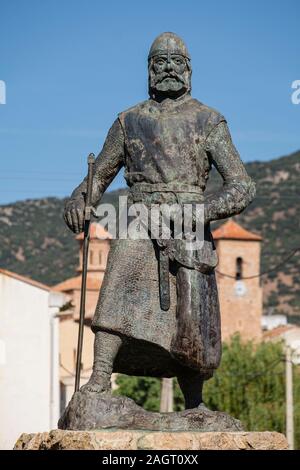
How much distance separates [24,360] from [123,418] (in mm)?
27816

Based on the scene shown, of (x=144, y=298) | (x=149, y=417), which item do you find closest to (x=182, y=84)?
(x=144, y=298)

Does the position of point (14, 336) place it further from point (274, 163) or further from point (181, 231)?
point (274, 163)

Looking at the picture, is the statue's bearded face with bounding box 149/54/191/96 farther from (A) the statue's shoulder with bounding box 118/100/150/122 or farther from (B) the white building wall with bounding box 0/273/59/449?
(B) the white building wall with bounding box 0/273/59/449

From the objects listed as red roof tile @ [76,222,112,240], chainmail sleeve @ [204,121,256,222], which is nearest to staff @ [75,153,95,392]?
red roof tile @ [76,222,112,240]

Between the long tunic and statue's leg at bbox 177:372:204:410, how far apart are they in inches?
3.9

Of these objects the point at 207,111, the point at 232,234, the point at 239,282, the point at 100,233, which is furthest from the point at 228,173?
the point at 232,234

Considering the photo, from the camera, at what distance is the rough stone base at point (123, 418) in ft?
38.2

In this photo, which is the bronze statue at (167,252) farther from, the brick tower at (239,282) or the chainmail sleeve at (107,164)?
the brick tower at (239,282)

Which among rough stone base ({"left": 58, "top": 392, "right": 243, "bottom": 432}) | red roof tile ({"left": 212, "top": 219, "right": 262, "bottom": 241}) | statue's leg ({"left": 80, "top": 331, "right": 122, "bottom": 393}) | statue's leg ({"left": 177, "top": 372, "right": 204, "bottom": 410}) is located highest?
red roof tile ({"left": 212, "top": 219, "right": 262, "bottom": 241})

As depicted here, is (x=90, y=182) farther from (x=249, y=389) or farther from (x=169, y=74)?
(x=249, y=389)

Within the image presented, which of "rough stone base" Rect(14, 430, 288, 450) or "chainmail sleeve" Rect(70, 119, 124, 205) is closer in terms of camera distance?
"rough stone base" Rect(14, 430, 288, 450)

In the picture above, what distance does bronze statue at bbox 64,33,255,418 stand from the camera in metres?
12.0

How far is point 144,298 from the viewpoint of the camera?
12062 millimetres

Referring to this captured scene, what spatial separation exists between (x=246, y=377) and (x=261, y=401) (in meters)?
2.29
